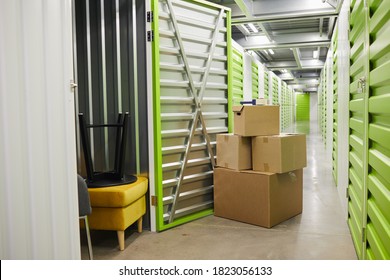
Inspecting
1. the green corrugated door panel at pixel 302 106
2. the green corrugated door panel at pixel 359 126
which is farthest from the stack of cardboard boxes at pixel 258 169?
the green corrugated door panel at pixel 302 106

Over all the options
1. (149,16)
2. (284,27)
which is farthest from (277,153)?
(284,27)

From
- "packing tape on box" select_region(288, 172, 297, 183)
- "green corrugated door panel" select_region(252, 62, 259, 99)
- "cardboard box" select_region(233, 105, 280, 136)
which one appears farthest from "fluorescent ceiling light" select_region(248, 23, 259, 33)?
"packing tape on box" select_region(288, 172, 297, 183)

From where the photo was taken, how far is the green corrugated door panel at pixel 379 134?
1793 millimetres

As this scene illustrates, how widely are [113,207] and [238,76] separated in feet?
16.7

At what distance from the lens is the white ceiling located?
5.46 meters

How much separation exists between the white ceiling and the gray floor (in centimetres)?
298

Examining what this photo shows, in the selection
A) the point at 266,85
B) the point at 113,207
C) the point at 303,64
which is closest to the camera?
the point at 113,207

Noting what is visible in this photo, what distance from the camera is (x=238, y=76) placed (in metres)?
7.60

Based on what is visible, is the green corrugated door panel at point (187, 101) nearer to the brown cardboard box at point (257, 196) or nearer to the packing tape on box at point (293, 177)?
the brown cardboard box at point (257, 196)

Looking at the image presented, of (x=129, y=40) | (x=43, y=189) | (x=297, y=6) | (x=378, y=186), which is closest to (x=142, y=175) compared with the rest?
(x=129, y=40)

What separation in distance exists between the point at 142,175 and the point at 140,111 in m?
0.65

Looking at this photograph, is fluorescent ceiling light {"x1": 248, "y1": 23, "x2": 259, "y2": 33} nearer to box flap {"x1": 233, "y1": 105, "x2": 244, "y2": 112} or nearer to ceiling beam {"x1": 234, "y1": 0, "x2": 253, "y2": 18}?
ceiling beam {"x1": 234, "y1": 0, "x2": 253, "y2": 18}

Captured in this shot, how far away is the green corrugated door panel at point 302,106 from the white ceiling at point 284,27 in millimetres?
19768

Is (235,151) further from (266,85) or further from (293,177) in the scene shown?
(266,85)
